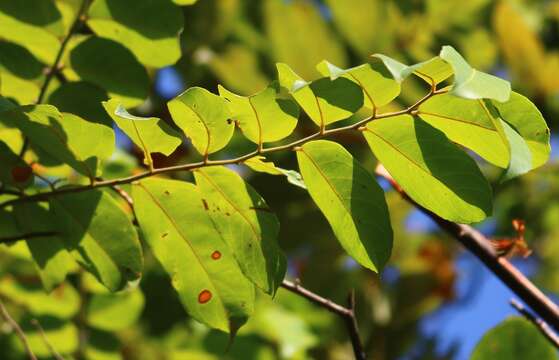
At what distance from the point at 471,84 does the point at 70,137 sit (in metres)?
0.46

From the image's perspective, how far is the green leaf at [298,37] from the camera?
2279 mm

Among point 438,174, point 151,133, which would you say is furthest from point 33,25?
point 438,174

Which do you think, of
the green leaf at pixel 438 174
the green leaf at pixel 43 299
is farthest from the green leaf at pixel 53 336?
the green leaf at pixel 438 174

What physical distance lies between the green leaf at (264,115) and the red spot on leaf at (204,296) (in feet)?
0.66

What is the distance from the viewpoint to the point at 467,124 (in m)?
0.89

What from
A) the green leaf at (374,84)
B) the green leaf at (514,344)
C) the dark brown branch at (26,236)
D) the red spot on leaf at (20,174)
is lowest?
the green leaf at (514,344)

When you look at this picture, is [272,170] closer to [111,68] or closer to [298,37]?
[111,68]

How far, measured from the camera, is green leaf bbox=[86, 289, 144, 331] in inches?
66.6

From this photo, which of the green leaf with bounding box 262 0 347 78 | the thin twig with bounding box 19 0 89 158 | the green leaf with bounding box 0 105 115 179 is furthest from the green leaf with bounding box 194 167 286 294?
the green leaf with bounding box 262 0 347 78

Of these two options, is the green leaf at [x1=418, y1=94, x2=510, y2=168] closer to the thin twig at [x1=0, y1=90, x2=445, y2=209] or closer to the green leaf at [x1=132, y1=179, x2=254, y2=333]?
the thin twig at [x1=0, y1=90, x2=445, y2=209]

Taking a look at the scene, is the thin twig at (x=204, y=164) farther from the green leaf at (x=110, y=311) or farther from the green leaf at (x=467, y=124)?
the green leaf at (x=110, y=311)

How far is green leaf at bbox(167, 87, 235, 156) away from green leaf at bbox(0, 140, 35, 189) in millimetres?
245

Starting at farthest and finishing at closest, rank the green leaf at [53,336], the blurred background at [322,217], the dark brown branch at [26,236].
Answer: the blurred background at [322,217], the green leaf at [53,336], the dark brown branch at [26,236]

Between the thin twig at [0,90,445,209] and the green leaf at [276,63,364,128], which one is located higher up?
the green leaf at [276,63,364,128]
